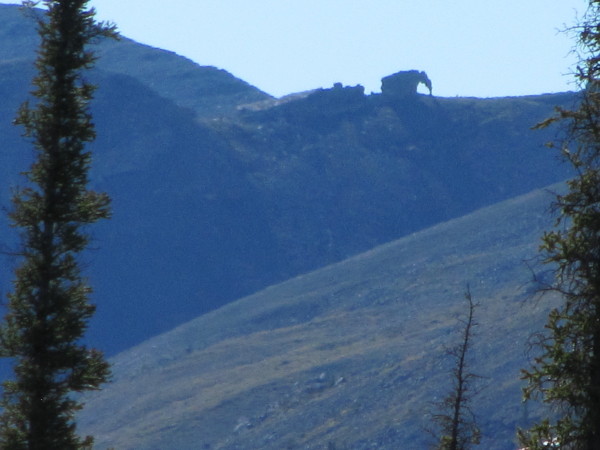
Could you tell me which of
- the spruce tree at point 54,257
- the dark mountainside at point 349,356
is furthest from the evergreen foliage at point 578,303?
the dark mountainside at point 349,356

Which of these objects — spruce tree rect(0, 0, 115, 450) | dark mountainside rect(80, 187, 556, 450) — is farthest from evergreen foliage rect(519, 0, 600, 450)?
dark mountainside rect(80, 187, 556, 450)

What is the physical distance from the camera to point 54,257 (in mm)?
13289

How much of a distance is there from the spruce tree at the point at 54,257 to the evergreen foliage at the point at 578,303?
18.8ft

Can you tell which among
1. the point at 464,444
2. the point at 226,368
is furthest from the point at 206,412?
the point at 464,444

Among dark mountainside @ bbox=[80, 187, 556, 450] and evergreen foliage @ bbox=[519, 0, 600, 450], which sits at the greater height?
evergreen foliage @ bbox=[519, 0, 600, 450]

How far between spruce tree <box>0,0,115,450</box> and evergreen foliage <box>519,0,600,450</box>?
572 centimetres

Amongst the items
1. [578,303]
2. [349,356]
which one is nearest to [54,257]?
[578,303]

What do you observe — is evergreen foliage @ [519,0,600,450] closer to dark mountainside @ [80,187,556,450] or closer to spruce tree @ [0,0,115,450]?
spruce tree @ [0,0,115,450]

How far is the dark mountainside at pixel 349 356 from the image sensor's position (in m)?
114

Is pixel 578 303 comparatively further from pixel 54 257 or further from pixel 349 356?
pixel 349 356

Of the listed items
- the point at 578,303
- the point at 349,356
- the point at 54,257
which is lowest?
the point at 349,356

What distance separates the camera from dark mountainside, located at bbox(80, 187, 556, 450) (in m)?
114

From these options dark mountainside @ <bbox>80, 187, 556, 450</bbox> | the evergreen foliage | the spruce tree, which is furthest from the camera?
dark mountainside @ <bbox>80, 187, 556, 450</bbox>

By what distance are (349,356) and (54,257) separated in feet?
417
